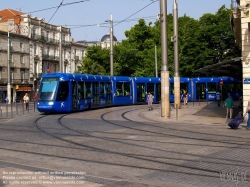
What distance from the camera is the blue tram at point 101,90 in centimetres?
2658

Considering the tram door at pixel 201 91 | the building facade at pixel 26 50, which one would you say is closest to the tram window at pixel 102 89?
the tram door at pixel 201 91

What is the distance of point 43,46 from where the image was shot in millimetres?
76188

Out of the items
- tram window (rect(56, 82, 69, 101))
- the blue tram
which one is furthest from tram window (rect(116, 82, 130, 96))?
tram window (rect(56, 82, 69, 101))

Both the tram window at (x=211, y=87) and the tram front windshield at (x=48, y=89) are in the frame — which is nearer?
the tram front windshield at (x=48, y=89)

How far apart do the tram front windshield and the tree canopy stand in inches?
1282

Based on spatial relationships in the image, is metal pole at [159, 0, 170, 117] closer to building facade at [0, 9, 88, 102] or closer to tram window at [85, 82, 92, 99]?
tram window at [85, 82, 92, 99]

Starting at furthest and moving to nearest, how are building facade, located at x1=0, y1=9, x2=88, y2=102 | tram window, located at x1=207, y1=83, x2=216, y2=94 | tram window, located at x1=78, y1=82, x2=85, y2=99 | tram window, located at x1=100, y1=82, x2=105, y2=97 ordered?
1. building facade, located at x1=0, y1=9, x2=88, y2=102
2. tram window, located at x1=207, y1=83, x2=216, y2=94
3. tram window, located at x1=100, y1=82, x2=105, y2=97
4. tram window, located at x1=78, y1=82, x2=85, y2=99

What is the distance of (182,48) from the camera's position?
185 feet

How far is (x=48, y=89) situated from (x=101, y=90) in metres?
7.23

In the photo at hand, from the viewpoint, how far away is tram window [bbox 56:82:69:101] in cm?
2645

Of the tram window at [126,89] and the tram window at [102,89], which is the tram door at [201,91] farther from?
the tram window at [102,89]

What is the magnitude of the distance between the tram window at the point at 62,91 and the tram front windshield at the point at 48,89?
322mm

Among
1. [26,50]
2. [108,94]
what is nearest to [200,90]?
[108,94]

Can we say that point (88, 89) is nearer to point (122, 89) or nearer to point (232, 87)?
point (122, 89)
